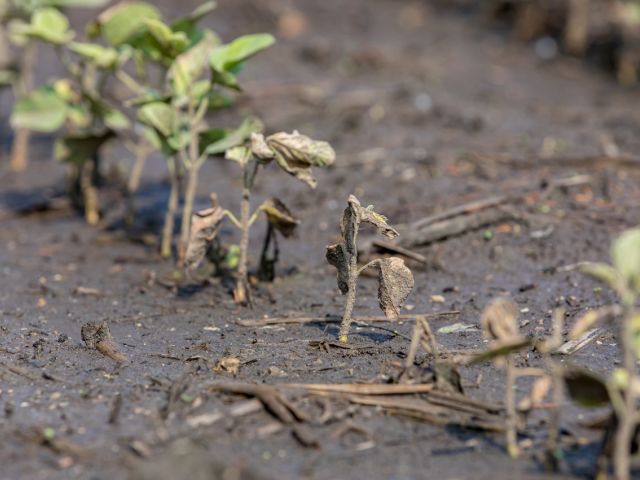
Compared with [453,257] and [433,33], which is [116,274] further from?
[433,33]

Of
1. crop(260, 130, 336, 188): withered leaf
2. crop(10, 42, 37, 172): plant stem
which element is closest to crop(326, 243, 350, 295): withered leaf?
Answer: crop(260, 130, 336, 188): withered leaf

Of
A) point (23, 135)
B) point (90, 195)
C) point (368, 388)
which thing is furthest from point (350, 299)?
point (23, 135)

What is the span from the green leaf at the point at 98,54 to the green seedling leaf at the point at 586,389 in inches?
128

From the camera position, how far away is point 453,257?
4.92 meters

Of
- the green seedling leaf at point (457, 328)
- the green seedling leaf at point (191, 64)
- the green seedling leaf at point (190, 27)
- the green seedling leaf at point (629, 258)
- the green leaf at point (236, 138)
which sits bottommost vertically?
the green seedling leaf at point (457, 328)

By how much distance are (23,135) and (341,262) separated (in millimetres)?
4065

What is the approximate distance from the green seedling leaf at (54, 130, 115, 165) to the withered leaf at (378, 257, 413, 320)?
2417mm

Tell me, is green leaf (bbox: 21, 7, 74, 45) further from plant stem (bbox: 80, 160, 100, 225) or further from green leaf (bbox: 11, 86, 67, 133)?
plant stem (bbox: 80, 160, 100, 225)

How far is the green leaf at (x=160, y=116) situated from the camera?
15.0 ft

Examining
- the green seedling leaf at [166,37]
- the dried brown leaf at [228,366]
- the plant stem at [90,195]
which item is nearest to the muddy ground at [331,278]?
the dried brown leaf at [228,366]

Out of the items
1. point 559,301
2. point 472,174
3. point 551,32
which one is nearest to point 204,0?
point 551,32

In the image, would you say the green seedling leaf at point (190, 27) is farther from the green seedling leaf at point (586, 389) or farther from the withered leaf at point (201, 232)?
the green seedling leaf at point (586, 389)

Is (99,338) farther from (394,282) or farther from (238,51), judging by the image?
(238,51)

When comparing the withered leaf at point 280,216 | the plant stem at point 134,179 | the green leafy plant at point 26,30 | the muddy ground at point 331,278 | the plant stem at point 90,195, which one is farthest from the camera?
the plant stem at point 90,195
